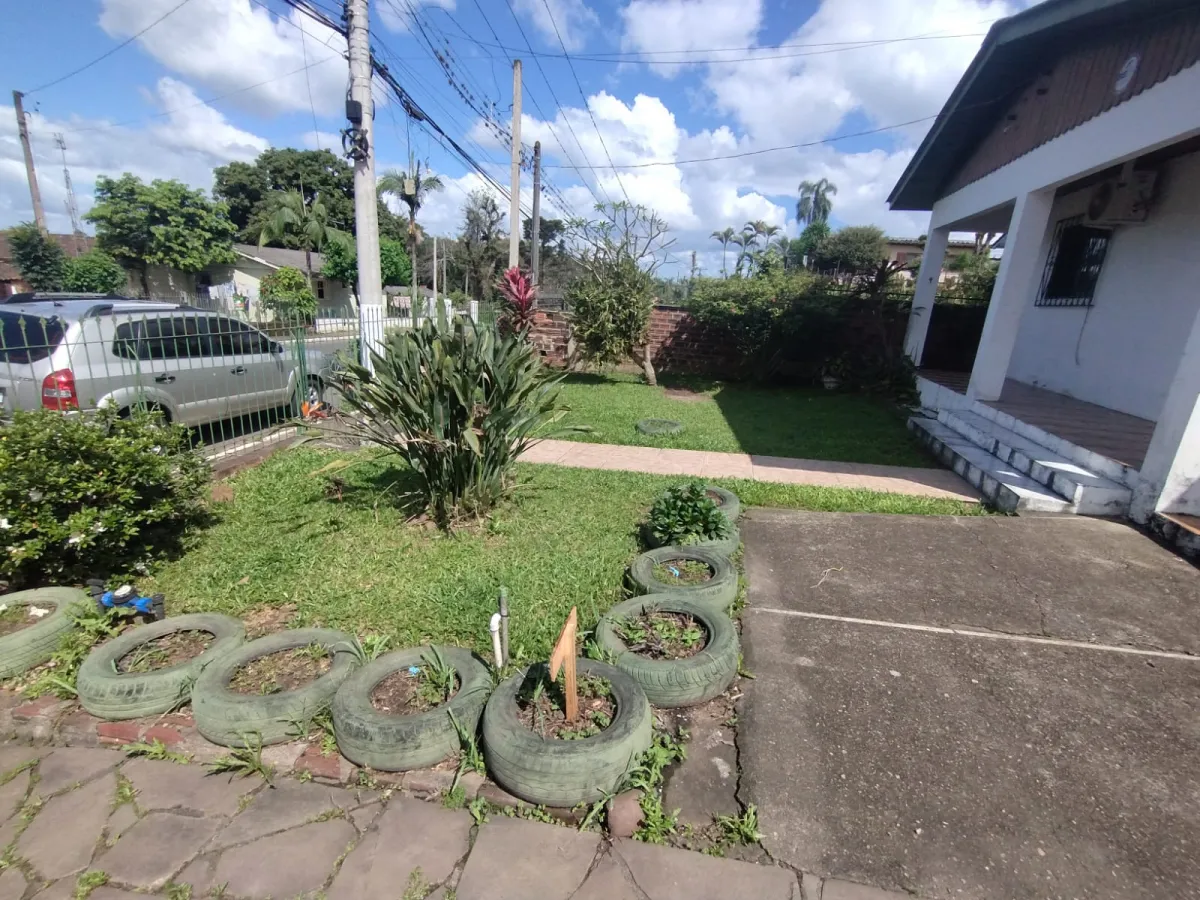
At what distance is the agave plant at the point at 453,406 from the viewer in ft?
12.2

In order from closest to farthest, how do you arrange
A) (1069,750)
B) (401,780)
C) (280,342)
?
1. (401,780)
2. (1069,750)
3. (280,342)

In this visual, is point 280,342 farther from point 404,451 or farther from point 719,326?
point 719,326

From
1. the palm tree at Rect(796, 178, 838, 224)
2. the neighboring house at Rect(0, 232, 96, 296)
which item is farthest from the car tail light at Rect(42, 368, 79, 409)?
the palm tree at Rect(796, 178, 838, 224)

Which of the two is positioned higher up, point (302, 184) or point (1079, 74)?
point (302, 184)

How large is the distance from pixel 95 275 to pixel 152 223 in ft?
10.8

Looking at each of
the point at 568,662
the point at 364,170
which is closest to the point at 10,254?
the point at 364,170

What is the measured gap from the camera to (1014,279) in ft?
20.5

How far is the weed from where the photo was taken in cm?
214

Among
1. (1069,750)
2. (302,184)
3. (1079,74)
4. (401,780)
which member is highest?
(302,184)

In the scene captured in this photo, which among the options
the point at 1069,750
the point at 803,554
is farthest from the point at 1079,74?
the point at 1069,750

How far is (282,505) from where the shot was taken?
448cm

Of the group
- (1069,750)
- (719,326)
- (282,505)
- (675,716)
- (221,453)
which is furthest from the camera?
(719,326)

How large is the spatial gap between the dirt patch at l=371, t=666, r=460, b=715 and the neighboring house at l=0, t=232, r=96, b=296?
93.5 ft

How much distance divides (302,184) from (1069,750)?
50.0 m
